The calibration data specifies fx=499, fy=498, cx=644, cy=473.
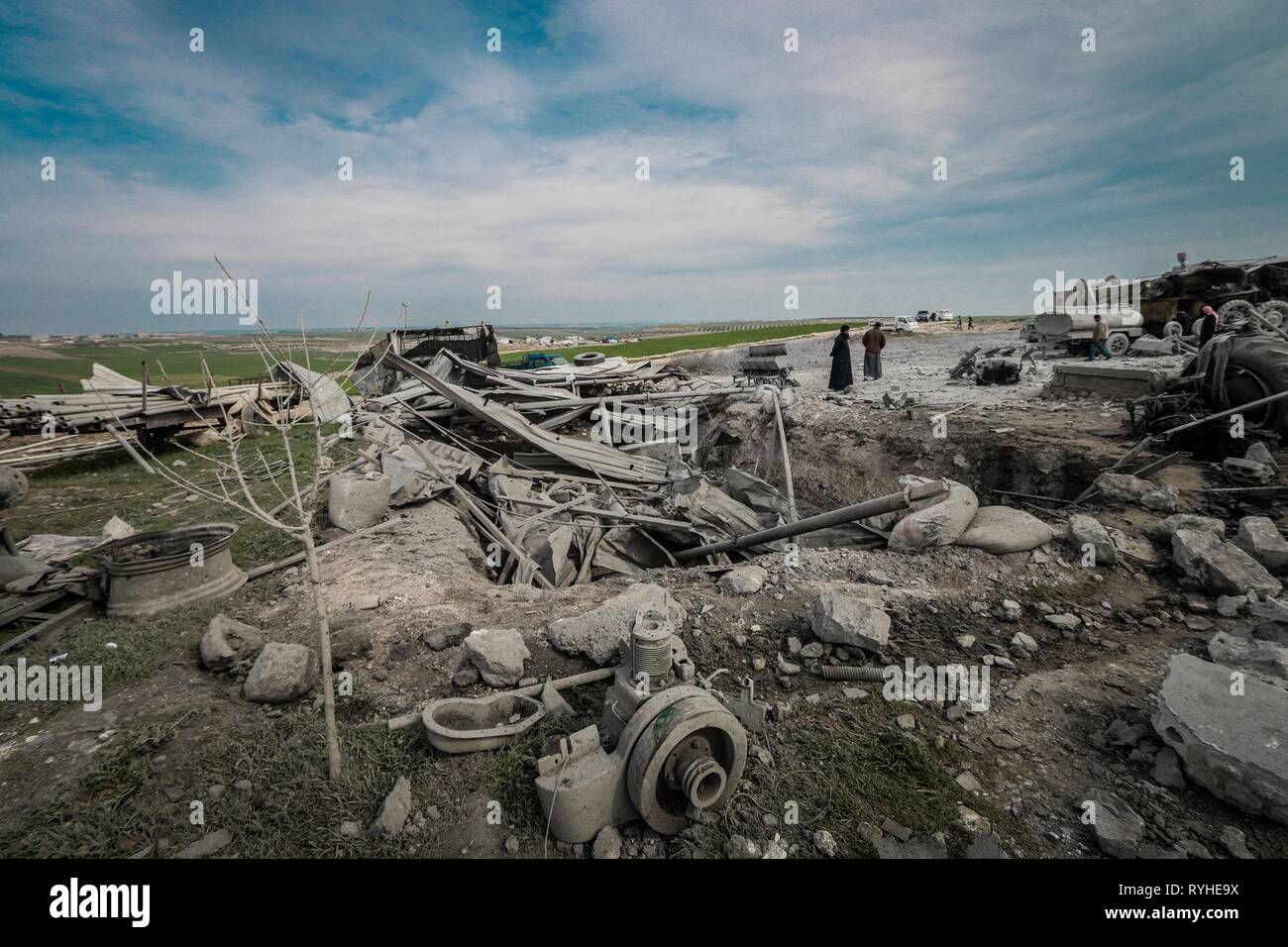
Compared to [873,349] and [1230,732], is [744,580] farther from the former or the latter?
[873,349]

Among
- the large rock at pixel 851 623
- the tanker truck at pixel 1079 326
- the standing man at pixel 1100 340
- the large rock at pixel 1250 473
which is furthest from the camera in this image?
the tanker truck at pixel 1079 326

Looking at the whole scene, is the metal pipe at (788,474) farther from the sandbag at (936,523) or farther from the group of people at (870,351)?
the group of people at (870,351)

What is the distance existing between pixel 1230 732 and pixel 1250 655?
0.96 meters

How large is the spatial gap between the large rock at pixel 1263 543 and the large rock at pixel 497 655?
5515 mm

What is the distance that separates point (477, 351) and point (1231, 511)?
54.5 ft

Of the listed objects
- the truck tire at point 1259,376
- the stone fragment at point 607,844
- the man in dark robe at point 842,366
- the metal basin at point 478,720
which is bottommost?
the stone fragment at point 607,844

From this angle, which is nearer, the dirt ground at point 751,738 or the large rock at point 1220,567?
the dirt ground at point 751,738

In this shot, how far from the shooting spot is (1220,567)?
362 centimetres

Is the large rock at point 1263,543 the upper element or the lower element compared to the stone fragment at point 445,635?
upper

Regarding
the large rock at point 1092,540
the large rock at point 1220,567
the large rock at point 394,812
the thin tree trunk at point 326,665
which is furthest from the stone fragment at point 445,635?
the large rock at point 1220,567

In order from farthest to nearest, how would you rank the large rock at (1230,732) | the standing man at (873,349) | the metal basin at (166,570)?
the standing man at (873,349)
the metal basin at (166,570)
the large rock at (1230,732)

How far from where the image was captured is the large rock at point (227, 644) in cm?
328

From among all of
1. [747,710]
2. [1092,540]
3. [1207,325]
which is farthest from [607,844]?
[1207,325]

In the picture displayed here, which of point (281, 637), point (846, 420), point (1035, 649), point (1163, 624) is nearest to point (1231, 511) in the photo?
point (1163, 624)
